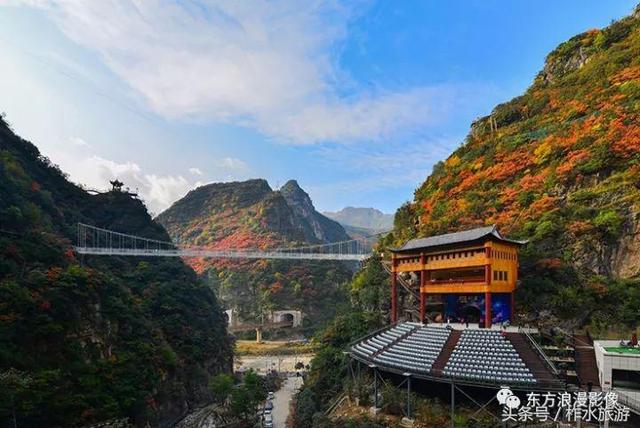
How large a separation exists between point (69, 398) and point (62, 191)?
3204 cm

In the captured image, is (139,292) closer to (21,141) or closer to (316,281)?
(21,141)

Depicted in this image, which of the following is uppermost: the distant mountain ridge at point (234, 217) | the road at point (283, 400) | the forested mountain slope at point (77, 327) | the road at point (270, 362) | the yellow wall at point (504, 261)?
the distant mountain ridge at point (234, 217)

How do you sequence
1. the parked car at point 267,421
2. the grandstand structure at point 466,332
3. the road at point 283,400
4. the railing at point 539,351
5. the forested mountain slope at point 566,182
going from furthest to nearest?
the road at point 283,400 < the parked car at point 267,421 < the forested mountain slope at point 566,182 < the grandstand structure at point 466,332 < the railing at point 539,351

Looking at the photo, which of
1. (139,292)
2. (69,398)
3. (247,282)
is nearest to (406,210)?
(139,292)

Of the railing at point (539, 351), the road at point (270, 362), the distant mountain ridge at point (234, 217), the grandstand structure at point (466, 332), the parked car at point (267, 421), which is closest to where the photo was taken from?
the railing at point (539, 351)

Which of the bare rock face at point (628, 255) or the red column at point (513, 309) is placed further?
the red column at point (513, 309)

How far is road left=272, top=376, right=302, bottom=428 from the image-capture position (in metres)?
29.6

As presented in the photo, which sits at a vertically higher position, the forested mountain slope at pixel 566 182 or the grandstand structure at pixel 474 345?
the forested mountain slope at pixel 566 182

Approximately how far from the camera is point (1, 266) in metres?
23.6

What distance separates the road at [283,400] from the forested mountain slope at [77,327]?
7264 millimetres

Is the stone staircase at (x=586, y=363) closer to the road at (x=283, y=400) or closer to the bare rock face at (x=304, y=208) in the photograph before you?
the road at (x=283, y=400)

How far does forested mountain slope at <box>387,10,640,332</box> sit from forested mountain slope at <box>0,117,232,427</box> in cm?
→ 2420

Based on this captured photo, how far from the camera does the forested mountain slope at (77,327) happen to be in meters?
21.0

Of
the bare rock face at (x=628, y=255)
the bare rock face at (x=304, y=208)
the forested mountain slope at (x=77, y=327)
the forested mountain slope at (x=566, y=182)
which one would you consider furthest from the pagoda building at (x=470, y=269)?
the bare rock face at (x=304, y=208)
